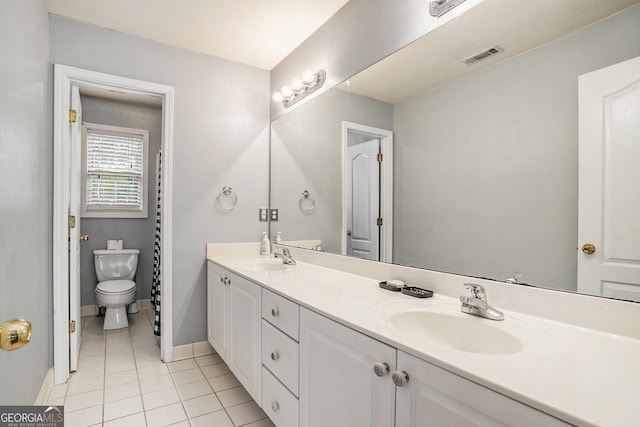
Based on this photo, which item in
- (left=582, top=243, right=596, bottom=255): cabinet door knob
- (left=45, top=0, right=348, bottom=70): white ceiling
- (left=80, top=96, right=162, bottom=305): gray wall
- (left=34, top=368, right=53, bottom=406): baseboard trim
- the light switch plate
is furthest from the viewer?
(left=80, top=96, right=162, bottom=305): gray wall

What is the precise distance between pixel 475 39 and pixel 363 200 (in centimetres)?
94

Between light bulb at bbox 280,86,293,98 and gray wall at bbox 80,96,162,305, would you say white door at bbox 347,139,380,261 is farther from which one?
gray wall at bbox 80,96,162,305

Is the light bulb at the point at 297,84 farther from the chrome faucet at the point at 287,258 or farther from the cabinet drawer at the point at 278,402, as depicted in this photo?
the cabinet drawer at the point at 278,402

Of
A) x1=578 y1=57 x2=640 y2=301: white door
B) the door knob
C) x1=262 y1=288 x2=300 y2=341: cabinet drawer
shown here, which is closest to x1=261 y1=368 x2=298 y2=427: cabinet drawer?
x1=262 y1=288 x2=300 y2=341: cabinet drawer

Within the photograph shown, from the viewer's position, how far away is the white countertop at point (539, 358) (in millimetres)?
584

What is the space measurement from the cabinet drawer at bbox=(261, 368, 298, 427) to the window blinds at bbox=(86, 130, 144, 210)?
3003 millimetres

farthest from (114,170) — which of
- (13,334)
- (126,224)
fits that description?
(13,334)

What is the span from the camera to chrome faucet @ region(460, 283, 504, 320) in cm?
108

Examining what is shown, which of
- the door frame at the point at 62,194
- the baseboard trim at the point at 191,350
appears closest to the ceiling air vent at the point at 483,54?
the door frame at the point at 62,194

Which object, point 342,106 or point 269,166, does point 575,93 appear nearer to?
point 342,106

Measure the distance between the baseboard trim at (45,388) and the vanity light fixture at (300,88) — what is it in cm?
238

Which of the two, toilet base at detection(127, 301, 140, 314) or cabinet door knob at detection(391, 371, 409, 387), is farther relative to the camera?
toilet base at detection(127, 301, 140, 314)

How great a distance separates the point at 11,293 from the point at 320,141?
5.93ft

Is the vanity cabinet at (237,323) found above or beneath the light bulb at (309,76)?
beneath
